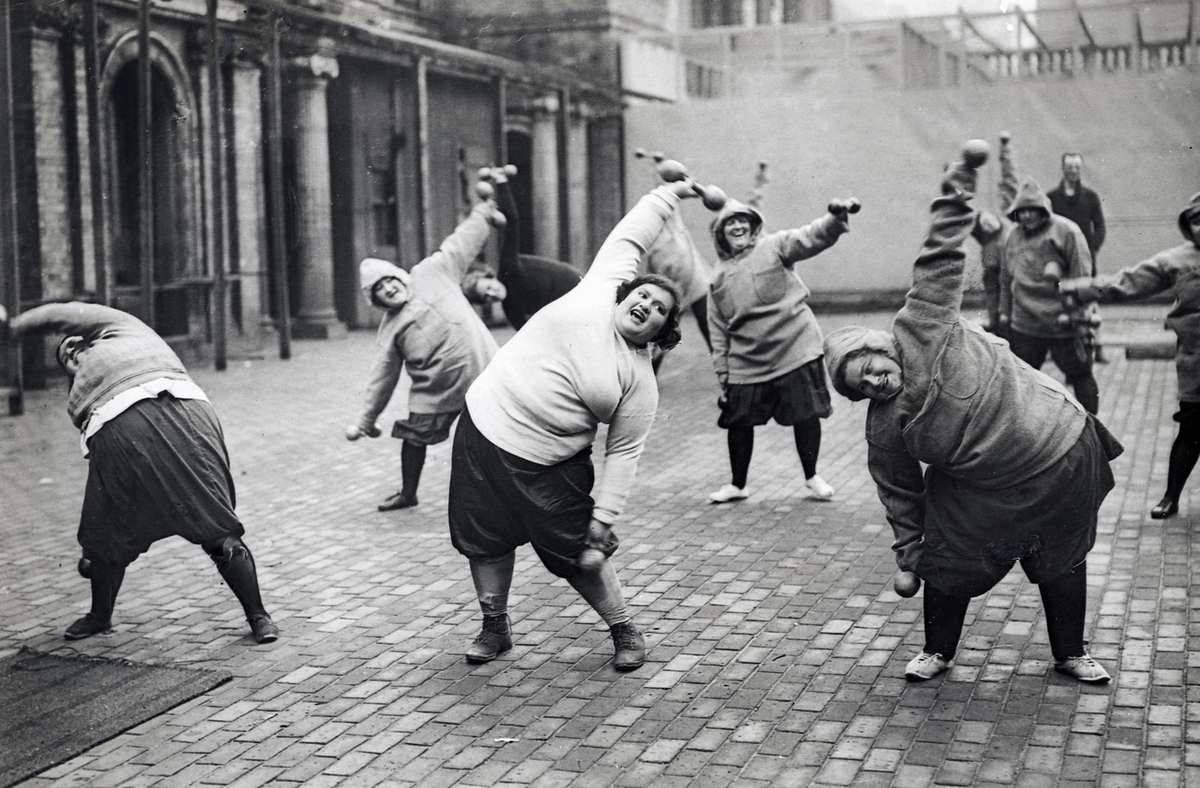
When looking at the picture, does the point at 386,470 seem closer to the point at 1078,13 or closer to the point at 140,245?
the point at 140,245

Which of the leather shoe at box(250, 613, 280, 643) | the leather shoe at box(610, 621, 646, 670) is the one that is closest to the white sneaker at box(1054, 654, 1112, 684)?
the leather shoe at box(610, 621, 646, 670)

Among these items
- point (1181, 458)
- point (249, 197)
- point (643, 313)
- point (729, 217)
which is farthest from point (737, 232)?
point (249, 197)

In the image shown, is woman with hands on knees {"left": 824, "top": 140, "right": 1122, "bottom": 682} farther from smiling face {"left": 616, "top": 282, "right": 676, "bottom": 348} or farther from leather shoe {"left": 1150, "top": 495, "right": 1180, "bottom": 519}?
leather shoe {"left": 1150, "top": 495, "right": 1180, "bottom": 519}

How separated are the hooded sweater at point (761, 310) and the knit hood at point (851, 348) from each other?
3.56m

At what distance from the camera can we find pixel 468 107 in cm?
2533

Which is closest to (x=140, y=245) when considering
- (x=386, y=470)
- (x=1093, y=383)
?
(x=386, y=470)

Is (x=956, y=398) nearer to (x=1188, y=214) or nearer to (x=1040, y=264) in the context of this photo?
(x=1188, y=214)

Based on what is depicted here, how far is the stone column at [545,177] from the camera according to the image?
26438 mm

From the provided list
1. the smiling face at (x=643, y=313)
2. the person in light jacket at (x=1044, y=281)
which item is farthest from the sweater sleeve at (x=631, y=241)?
the person in light jacket at (x=1044, y=281)

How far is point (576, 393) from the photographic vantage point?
5.50 m

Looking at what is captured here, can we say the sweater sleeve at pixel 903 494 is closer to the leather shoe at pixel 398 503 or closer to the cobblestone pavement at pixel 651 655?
the cobblestone pavement at pixel 651 655

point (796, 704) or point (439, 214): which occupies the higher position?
point (439, 214)

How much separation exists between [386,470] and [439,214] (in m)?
14.9

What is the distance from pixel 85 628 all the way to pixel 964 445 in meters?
3.70
